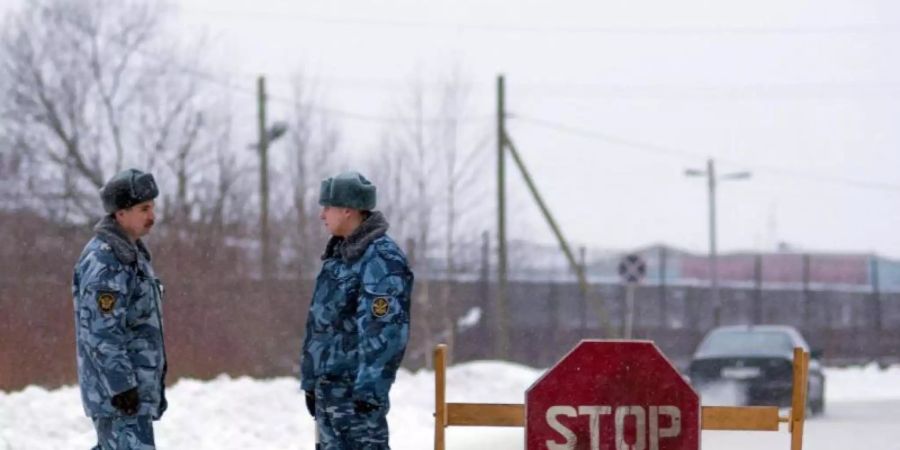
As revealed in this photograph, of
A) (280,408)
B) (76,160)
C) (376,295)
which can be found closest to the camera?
(376,295)

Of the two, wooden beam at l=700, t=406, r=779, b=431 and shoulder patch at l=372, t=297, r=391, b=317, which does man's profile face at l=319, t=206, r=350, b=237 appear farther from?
wooden beam at l=700, t=406, r=779, b=431

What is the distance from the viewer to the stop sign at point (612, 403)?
7535 millimetres

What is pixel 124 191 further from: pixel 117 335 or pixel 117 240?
pixel 117 335

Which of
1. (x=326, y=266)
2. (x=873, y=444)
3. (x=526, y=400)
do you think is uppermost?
(x=326, y=266)

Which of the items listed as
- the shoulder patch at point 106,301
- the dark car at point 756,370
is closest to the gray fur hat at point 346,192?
the shoulder patch at point 106,301

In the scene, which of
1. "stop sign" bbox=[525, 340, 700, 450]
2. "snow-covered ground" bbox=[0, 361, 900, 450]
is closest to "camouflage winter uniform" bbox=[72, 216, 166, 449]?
"stop sign" bbox=[525, 340, 700, 450]

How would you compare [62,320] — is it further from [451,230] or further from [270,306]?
[451,230]

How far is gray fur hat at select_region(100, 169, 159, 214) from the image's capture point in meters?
7.83

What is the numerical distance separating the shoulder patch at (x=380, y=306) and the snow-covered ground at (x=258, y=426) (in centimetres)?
609

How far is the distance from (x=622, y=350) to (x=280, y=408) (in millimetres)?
11073

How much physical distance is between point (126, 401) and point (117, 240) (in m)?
0.69

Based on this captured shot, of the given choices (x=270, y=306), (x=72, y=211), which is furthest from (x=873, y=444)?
(x=72, y=211)

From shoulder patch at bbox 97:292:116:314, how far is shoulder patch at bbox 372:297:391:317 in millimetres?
1086

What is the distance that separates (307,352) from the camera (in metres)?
7.65
